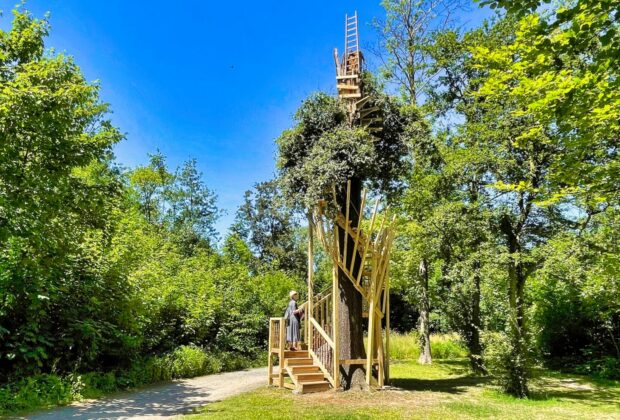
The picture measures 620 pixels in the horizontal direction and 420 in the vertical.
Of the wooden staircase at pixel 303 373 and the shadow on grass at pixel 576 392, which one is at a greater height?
the wooden staircase at pixel 303 373

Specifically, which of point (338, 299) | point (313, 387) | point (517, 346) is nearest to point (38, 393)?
point (313, 387)

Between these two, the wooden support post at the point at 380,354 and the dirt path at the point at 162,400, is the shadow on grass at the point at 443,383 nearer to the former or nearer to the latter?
the wooden support post at the point at 380,354

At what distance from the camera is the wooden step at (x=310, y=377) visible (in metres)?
8.95

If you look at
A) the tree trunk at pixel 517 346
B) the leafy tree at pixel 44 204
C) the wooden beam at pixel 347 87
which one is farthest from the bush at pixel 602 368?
the leafy tree at pixel 44 204


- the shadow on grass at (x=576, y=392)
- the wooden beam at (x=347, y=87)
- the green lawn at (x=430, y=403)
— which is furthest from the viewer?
the wooden beam at (x=347, y=87)

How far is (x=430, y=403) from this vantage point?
749cm

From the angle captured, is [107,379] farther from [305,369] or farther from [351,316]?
[351,316]

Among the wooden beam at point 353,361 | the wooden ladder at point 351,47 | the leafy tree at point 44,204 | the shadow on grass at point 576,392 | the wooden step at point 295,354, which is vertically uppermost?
the wooden ladder at point 351,47

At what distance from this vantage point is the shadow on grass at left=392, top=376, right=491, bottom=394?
30.4ft

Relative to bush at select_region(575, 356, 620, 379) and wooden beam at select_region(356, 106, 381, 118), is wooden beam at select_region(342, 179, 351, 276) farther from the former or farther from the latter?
bush at select_region(575, 356, 620, 379)

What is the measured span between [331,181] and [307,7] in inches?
236

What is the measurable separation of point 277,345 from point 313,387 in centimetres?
208

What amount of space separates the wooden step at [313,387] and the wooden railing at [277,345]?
0.87 metres

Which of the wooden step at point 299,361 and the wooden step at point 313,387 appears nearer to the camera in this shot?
the wooden step at point 313,387
